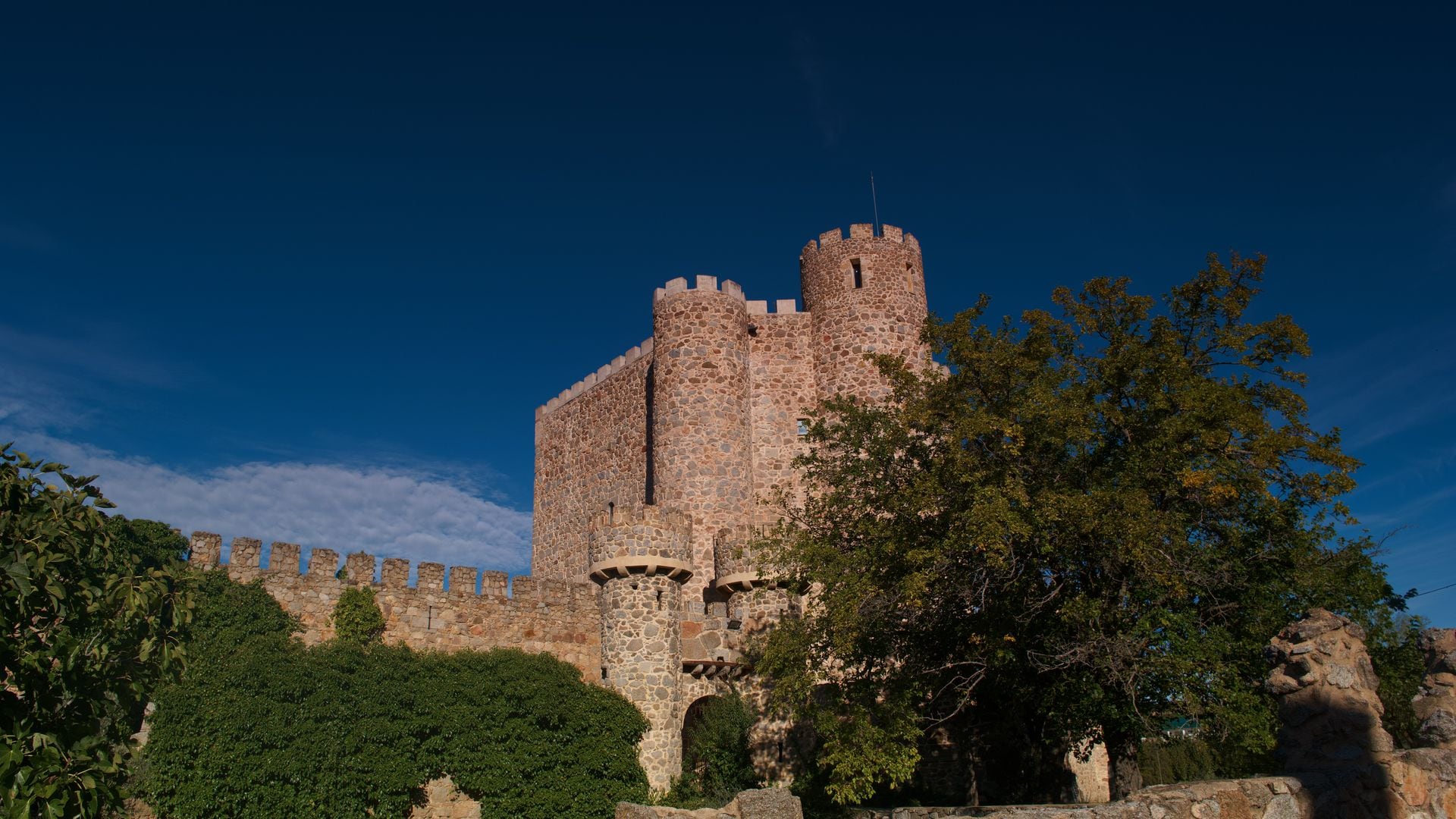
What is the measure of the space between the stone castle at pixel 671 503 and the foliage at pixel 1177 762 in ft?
44.8

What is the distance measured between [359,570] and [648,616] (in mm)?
5980

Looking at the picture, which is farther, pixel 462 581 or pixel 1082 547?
pixel 462 581

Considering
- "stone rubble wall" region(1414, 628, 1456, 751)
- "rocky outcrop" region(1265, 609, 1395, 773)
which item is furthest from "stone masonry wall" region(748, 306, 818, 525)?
"stone rubble wall" region(1414, 628, 1456, 751)

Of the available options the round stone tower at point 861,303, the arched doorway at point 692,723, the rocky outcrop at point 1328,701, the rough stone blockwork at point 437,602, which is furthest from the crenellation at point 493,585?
the rocky outcrop at point 1328,701

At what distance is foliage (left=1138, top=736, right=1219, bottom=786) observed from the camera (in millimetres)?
30062

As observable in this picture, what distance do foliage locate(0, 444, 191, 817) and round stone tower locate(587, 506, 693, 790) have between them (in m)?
10.8

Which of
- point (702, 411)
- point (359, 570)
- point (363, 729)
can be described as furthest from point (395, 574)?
point (702, 411)

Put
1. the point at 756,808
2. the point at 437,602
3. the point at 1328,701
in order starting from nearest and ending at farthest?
the point at 1328,701, the point at 756,808, the point at 437,602

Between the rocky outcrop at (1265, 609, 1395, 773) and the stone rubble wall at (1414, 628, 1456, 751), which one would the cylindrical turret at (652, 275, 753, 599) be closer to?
the rocky outcrop at (1265, 609, 1395, 773)

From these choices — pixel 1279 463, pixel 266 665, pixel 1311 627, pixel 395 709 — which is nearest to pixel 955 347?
pixel 1279 463

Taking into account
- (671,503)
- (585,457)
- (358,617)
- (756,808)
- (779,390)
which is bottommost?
(756,808)

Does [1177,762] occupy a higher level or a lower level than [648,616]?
lower

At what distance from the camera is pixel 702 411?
2691 centimetres

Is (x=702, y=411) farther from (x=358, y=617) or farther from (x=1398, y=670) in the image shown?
(x=1398, y=670)
